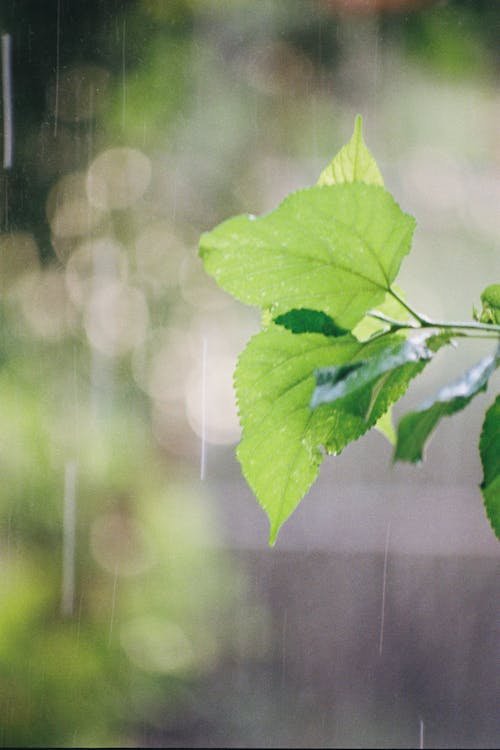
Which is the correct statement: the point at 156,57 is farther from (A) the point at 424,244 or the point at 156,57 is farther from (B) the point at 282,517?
(B) the point at 282,517

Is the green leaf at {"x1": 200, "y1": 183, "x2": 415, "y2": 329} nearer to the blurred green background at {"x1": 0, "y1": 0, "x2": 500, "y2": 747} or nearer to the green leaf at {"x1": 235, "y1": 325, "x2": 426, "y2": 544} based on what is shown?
the green leaf at {"x1": 235, "y1": 325, "x2": 426, "y2": 544}

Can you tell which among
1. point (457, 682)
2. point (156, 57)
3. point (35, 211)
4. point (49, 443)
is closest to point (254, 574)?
point (457, 682)

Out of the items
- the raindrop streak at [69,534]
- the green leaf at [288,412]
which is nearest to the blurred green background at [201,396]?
the raindrop streak at [69,534]

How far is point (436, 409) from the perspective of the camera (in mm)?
93

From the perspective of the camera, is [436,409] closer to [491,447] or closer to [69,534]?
[491,447]

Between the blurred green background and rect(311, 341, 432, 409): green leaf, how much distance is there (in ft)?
2.19

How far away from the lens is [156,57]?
87 centimetres

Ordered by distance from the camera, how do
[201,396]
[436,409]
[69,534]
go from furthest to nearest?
[201,396] → [69,534] → [436,409]

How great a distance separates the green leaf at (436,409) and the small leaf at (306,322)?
3 cm

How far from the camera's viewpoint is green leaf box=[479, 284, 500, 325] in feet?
0.42

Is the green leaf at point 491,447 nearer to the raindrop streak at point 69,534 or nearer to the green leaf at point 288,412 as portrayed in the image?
the green leaf at point 288,412

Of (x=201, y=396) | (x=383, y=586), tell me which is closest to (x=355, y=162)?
(x=201, y=396)

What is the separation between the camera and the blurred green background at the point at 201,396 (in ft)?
2.73

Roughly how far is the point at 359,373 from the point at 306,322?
2 cm
